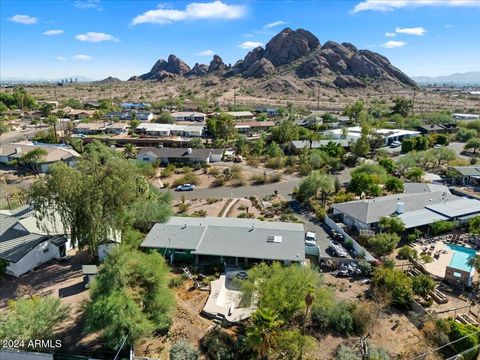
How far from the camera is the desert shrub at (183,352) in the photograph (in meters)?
20.2

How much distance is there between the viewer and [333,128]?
314 feet

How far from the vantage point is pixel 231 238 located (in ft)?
106

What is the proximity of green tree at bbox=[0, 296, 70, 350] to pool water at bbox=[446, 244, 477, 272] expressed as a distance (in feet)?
99.5

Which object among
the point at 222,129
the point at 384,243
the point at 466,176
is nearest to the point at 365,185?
the point at 384,243

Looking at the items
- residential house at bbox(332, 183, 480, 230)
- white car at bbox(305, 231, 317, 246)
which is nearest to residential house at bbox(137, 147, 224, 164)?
residential house at bbox(332, 183, 480, 230)

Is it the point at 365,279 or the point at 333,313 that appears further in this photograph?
the point at 365,279

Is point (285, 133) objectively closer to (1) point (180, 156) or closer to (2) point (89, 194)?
(1) point (180, 156)

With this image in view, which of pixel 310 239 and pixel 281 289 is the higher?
pixel 281 289

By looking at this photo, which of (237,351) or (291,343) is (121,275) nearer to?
(237,351)

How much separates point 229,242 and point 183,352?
12.2 meters

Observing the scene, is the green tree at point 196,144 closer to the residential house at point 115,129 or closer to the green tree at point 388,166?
the residential house at point 115,129

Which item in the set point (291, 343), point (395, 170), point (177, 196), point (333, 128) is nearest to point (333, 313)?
point (291, 343)

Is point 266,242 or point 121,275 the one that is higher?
point 121,275

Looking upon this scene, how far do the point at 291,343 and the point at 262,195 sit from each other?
1182 inches
